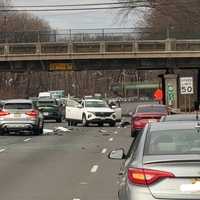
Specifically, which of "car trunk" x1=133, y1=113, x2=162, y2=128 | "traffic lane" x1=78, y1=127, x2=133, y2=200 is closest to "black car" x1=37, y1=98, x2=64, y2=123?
"car trunk" x1=133, y1=113, x2=162, y2=128

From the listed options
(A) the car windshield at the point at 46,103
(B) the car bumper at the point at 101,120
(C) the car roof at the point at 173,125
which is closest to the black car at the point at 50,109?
(A) the car windshield at the point at 46,103

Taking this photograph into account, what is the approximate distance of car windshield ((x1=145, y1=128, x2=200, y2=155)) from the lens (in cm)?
785

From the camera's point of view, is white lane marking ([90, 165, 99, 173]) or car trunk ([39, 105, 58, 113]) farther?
car trunk ([39, 105, 58, 113])

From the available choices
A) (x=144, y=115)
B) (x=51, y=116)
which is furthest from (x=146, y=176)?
(x=51, y=116)

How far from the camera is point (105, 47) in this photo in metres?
61.7

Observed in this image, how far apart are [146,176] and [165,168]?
0.75 feet

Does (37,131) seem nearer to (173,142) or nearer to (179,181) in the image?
(173,142)

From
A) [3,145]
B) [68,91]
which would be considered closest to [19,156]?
[3,145]

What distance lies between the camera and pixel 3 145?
26.5m

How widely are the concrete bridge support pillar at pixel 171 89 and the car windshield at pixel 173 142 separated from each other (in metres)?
52.2

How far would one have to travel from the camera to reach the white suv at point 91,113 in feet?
144

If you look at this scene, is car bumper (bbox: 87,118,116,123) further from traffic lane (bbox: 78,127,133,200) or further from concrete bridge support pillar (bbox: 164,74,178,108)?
traffic lane (bbox: 78,127,133,200)

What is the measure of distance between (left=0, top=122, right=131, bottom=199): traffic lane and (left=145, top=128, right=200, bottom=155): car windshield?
4.58 m

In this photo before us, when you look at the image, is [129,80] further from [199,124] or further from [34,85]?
[199,124]
